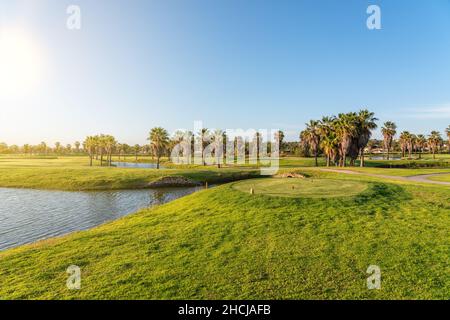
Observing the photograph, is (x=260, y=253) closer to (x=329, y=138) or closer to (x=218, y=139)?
(x=329, y=138)

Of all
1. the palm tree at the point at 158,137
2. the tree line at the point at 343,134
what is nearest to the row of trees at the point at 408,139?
the tree line at the point at 343,134

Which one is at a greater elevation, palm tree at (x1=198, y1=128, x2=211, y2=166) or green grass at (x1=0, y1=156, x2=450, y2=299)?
palm tree at (x1=198, y1=128, x2=211, y2=166)

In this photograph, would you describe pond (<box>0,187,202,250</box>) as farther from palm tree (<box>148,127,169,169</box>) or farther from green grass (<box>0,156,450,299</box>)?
palm tree (<box>148,127,169,169</box>)

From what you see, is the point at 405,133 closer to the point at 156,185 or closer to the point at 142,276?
the point at 156,185

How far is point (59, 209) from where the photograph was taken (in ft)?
96.8

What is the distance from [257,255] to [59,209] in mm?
26585

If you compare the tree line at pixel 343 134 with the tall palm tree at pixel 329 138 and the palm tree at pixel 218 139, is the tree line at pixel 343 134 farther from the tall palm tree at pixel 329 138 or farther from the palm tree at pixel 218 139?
the palm tree at pixel 218 139

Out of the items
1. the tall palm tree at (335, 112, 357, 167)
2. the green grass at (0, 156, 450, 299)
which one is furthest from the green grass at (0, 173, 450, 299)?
the tall palm tree at (335, 112, 357, 167)

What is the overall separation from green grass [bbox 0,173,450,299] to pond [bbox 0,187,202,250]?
6095 mm

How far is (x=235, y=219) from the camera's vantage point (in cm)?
1870

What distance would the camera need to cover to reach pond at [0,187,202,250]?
21.5m

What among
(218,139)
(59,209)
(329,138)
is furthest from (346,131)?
(59,209)
